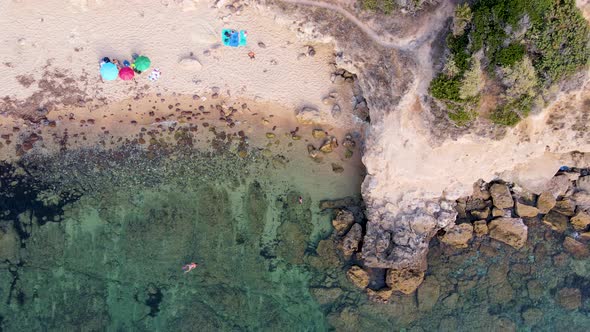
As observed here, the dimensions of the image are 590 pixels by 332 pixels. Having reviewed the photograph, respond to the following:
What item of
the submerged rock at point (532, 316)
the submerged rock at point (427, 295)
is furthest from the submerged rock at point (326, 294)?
the submerged rock at point (532, 316)

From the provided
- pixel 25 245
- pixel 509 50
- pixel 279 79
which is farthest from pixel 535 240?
pixel 25 245

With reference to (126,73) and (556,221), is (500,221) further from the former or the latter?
(126,73)

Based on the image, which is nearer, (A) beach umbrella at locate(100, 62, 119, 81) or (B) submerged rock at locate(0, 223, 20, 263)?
(A) beach umbrella at locate(100, 62, 119, 81)

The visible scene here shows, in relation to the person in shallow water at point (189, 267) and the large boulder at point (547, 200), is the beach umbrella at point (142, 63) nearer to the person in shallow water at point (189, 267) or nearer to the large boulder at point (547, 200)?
the person in shallow water at point (189, 267)

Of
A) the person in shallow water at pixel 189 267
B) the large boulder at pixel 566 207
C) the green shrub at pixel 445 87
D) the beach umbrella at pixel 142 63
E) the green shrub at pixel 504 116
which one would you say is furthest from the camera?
the large boulder at pixel 566 207

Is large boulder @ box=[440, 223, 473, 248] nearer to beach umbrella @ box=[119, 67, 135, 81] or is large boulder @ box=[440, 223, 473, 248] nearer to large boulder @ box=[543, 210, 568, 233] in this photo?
large boulder @ box=[543, 210, 568, 233]

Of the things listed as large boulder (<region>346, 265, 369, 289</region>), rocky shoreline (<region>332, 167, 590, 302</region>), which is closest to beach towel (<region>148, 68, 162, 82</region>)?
rocky shoreline (<region>332, 167, 590, 302</region>)

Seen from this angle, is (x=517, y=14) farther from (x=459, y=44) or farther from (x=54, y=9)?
(x=54, y=9)
